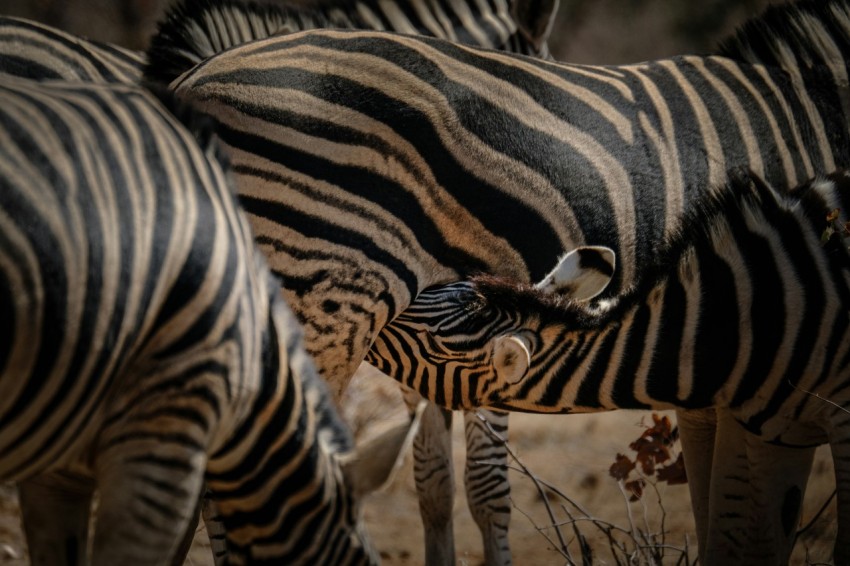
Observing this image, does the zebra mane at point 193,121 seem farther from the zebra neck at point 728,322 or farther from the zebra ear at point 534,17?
the zebra ear at point 534,17

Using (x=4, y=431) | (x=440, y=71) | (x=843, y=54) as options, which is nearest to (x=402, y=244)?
(x=440, y=71)

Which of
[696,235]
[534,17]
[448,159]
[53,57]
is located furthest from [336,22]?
[696,235]

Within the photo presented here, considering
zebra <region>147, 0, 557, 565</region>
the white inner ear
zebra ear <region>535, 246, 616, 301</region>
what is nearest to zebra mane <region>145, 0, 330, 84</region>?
zebra <region>147, 0, 557, 565</region>

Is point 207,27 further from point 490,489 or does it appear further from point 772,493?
point 772,493

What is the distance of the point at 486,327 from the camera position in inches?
142

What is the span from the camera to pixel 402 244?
3.97 meters

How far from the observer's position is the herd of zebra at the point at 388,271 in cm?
240

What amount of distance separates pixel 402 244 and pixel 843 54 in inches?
95.9

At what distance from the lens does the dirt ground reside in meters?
6.01

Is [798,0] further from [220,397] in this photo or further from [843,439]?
[220,397]

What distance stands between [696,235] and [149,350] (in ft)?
6.34

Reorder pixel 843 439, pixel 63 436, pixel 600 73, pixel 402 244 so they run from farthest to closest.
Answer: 1. pixel 600 73
2. pixel 402 244
3. pixel 843 439
4. pixel 63 436

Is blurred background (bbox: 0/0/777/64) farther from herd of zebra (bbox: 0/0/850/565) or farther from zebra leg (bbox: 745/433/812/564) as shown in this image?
zebra leg (bbox: 745/433/812/564)

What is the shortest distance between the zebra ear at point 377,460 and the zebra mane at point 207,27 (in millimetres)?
2548
